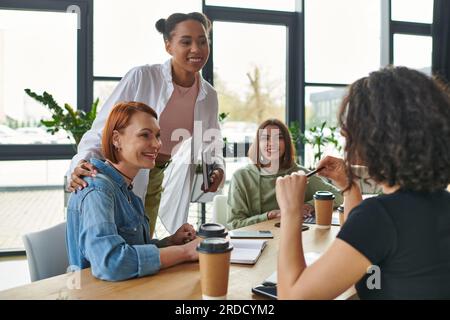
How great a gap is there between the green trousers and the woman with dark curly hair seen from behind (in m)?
1.46

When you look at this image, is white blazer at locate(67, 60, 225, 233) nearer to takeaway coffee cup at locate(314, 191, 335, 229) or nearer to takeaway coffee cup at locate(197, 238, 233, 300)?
takeaway coffee cup at locate(314, 191, 335, 229)

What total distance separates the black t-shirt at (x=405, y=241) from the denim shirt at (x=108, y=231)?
593 mm

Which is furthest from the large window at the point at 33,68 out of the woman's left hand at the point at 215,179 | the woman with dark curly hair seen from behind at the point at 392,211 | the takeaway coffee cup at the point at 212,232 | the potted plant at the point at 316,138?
the woman with dark curly hair seen from behind at the point at 392,211

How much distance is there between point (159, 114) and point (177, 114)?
121 millimetres

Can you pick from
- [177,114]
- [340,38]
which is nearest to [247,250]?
[177,114]

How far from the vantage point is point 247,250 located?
1.52 meters

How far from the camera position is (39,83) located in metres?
3.85

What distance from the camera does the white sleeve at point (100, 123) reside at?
179 centimetres

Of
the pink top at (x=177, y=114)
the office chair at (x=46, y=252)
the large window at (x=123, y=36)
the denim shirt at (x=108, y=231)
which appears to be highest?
the large window at (x=123, y=36)

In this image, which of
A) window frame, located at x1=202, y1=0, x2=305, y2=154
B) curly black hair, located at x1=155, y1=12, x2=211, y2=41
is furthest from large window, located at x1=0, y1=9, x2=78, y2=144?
curly black hair, located at x1=155, y1=12, x2=211, y2=41

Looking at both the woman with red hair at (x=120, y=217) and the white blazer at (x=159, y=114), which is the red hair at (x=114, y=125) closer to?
the woman with red hair at (x=120, y=217)

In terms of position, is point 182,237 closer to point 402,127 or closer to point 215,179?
point 215,179
